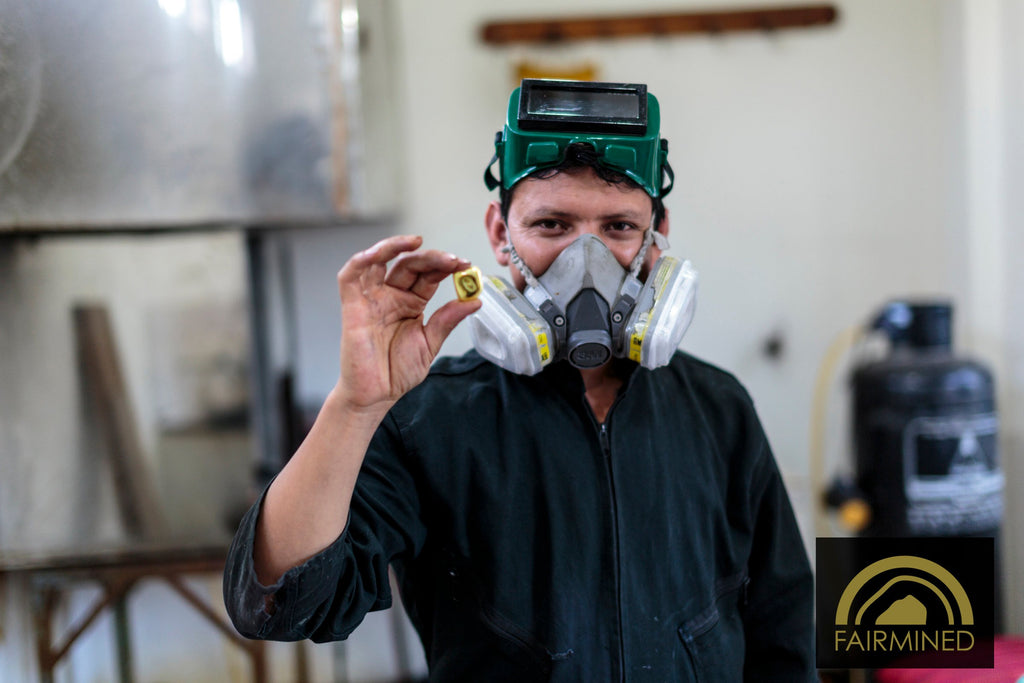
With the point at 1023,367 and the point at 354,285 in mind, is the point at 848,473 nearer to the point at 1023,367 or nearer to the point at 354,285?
the point at 1023,367

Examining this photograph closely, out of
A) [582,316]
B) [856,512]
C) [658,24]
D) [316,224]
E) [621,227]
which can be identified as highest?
[658,24]

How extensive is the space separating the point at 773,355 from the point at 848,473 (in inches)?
19.0

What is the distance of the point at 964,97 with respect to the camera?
2.59 meters

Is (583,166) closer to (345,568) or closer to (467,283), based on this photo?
(467,283)

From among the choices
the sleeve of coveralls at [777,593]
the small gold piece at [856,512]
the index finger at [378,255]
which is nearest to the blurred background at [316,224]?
the small gold piece at [856,512]

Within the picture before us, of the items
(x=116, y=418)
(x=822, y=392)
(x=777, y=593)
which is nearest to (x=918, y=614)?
(x=777, y=593)

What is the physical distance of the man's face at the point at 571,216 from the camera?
108 cm

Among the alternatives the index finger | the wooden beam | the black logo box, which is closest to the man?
the index finger

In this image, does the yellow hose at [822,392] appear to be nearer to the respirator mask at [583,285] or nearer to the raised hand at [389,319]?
the respirator mask at [583,285]

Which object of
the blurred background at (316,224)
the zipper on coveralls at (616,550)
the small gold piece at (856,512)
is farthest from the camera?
the small gold piece at (856,512)

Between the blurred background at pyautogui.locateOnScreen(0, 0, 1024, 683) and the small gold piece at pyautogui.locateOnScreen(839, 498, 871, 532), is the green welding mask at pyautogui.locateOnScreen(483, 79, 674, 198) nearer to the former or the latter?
the blurred background at pyautogui.locateOnScreen(0, 0, 1024, 683)

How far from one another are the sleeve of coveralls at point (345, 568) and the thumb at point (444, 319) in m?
0.19

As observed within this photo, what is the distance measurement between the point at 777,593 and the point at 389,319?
0.73 m

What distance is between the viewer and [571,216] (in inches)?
42.8
